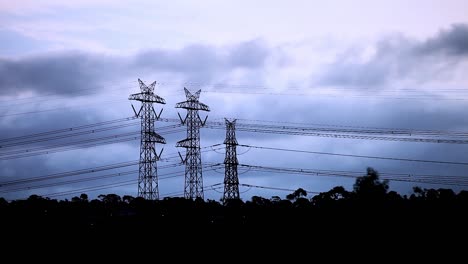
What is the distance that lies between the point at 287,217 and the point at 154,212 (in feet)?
79.5

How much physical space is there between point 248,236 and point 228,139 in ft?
45.2

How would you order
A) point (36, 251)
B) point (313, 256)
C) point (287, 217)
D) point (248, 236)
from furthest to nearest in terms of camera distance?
point (287, 217) → point (248, 236) → point (36, 251) → point (313, 256)

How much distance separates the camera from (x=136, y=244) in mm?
80188

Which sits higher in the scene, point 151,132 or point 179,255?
point 151,132

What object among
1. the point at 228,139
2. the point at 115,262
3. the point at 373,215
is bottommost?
the point at 115,262

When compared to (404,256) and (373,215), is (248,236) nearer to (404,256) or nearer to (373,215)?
(373,215)

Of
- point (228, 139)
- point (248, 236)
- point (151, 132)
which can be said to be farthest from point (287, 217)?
point (151, 132)

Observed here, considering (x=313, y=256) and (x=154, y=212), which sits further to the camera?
(x=154, y=212)

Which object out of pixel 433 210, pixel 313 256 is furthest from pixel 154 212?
pixel 433 210

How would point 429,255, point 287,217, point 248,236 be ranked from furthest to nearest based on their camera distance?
point 287,217 < point 248,236 < point 429,255

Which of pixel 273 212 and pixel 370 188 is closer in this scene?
pixel 370 188

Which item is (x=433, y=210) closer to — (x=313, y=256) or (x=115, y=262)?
(x=313, y=256)

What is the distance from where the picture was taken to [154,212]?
10138 cm

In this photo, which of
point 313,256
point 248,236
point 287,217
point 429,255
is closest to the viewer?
point 429,255
